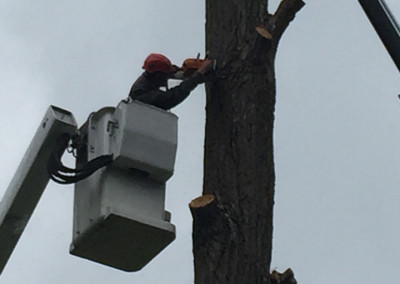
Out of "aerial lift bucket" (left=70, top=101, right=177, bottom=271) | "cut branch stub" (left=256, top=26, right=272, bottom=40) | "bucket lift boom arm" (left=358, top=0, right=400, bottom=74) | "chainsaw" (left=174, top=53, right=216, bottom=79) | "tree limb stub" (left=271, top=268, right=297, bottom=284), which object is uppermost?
"chainsaw" (left=174, top=53, right=216, bottom=79)

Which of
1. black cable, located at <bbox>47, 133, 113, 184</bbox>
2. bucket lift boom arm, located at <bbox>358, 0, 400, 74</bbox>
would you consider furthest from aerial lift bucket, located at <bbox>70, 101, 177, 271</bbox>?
bucket lift boom arm, located at <bbox>358, 0, 400, 74</bbox>

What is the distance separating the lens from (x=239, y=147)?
17.5ft

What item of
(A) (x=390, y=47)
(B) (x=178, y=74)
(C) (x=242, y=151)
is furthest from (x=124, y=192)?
(A) (x=390, y=47)

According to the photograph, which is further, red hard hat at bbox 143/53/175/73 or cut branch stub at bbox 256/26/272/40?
red hard hat at bbox 143/53/175/73

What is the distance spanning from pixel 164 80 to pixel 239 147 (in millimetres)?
1000

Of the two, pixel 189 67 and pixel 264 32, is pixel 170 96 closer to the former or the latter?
pixel 189 67

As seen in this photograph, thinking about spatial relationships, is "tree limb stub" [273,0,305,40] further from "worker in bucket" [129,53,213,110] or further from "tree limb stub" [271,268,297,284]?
"tree limb stub" [271,268,297,284]

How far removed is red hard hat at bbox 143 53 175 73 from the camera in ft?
20.1

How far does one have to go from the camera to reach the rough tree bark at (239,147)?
4980 mm

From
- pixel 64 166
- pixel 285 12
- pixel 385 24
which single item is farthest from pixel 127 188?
pixel 385 24

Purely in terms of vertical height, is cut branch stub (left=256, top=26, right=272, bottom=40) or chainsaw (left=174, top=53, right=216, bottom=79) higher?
chainsaw (left=174, top=53, right=216, bottom=79)

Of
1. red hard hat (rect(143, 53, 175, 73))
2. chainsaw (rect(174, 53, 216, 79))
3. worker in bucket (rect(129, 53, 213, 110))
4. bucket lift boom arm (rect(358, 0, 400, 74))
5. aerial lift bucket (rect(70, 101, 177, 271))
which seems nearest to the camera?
bucket lift boom arm (rect(358, 0, 400, 74))

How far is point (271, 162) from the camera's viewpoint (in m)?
5.35

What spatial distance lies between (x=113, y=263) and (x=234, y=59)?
1.22 m
